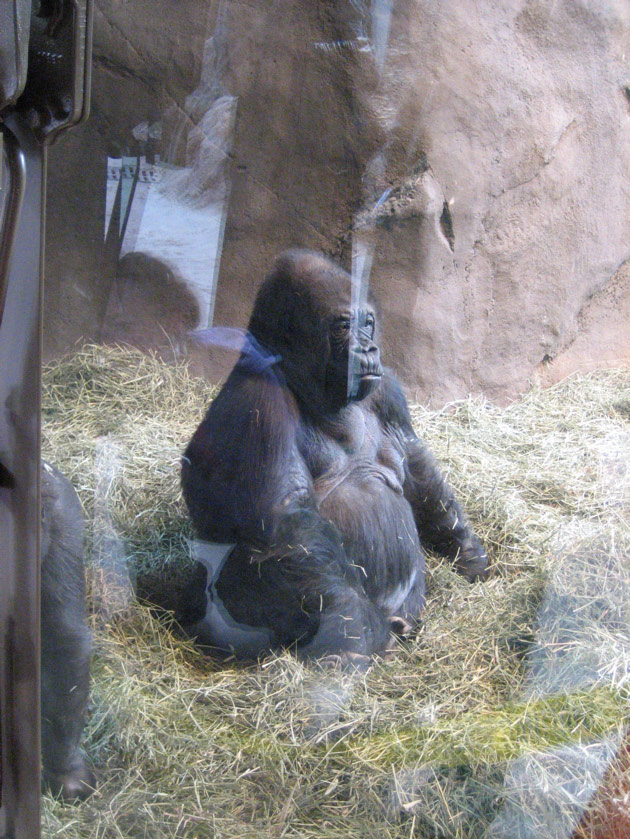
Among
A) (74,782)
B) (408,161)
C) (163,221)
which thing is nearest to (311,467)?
(163,221)

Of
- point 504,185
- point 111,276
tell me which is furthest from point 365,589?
point 504,185

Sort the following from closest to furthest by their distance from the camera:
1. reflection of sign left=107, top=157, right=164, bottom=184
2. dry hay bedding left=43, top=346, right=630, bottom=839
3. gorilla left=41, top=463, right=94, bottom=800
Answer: gorilla left=41, top=463, right=94, bottom=800
dry hay bedding left=43, top=346, right=630, bottom=839
reflection of sign left=107, top=157, right=164, bottom=184

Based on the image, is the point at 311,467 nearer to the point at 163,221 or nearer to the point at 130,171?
the point at 163,221

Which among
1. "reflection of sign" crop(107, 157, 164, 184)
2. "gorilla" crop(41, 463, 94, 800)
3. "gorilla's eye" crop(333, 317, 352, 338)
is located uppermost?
"reflection of sign" crop(107, 157, 164, 184)

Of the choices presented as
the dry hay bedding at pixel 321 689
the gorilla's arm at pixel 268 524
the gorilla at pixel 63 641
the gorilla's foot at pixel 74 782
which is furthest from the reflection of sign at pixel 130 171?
the gorilla's foot at pixel 74 782

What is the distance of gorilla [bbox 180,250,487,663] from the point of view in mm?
1806

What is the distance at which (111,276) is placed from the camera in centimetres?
174

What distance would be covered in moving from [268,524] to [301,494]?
14 cm

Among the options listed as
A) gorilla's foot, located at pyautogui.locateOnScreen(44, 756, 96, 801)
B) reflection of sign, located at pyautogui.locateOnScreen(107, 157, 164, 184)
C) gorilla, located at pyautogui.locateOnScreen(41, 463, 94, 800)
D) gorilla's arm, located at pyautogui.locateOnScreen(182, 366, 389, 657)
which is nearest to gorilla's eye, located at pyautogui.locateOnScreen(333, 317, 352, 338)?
gorilla's arm, located at pyautogui.locateOnScreen(182, 366, 389, 657)

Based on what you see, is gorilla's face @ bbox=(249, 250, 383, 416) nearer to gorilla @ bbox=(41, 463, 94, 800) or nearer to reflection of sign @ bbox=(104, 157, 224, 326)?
reflection of sign @ bbox=(104, 157, 224, 326)

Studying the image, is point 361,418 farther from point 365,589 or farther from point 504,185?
point 504,185

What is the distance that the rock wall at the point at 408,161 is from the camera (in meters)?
1.73

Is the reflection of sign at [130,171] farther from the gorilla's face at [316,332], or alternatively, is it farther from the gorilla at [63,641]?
the gorilla at [63,641]

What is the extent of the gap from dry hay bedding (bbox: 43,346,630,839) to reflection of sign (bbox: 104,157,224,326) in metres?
0.28
